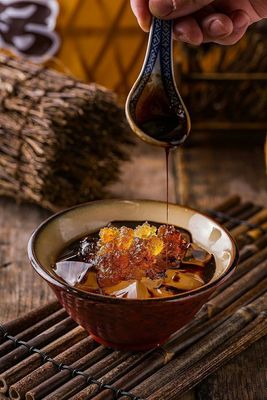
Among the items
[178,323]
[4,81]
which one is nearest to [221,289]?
[178,323]

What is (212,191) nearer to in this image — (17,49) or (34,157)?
(34,157)

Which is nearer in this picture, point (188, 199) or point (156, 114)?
point (156, 114)

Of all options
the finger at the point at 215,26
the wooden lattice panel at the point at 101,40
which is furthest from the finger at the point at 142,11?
the wooden lattice panel at the point at 101,40

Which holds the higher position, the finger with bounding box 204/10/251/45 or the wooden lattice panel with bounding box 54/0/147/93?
the finger with bounding box 204/10/251/45

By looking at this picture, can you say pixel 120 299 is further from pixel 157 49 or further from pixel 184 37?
pixel 184 37

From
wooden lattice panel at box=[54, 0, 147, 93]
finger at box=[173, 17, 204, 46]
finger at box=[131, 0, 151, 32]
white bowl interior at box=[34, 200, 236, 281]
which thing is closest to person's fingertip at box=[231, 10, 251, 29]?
finger at box=[173, 17, 204, 46]

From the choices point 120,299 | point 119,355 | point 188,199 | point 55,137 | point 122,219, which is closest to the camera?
point 120,299

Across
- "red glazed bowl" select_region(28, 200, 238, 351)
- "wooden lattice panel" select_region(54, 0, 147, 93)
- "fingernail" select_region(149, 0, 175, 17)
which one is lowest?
"red glazed bowl" select_region(28, 200, 238, 351)

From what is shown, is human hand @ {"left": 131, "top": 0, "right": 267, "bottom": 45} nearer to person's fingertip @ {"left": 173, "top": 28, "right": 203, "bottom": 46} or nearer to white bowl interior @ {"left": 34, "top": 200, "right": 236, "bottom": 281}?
person's fingertip @ {"left": 173, "top": 28, "right": 203, "bottom": 46}

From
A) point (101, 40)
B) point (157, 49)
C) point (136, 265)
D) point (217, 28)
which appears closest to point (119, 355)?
point (136, 265)

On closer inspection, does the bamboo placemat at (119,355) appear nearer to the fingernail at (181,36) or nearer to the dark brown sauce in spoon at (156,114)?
the dark brown sauce in spoon at (156,114)
